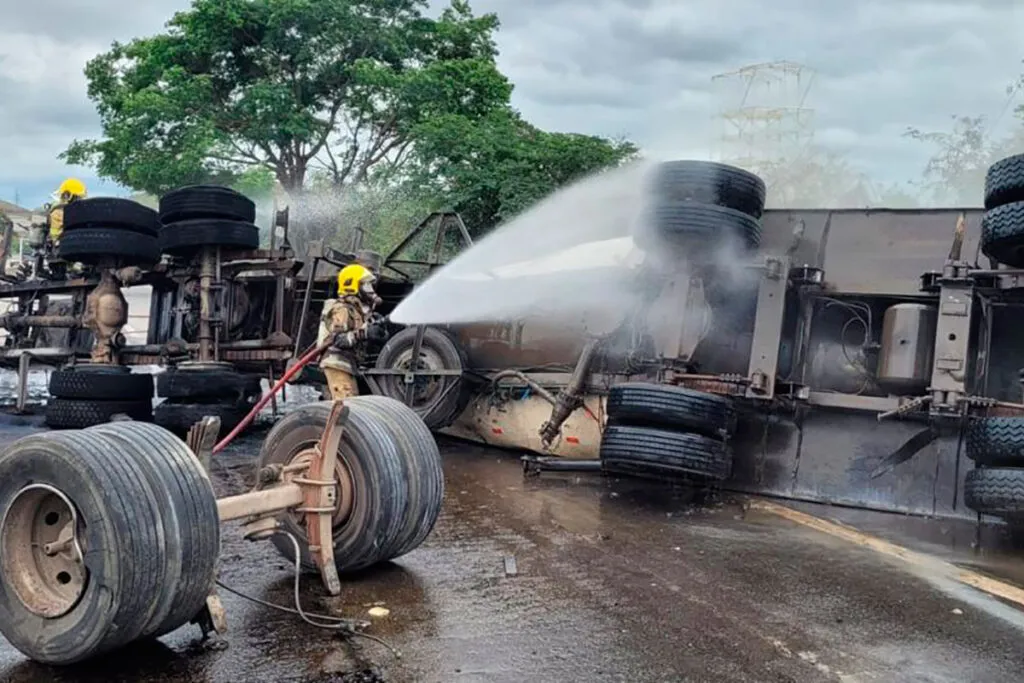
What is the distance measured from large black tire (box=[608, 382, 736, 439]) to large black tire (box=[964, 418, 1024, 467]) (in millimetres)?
1537

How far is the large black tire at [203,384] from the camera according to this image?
29.1 ft

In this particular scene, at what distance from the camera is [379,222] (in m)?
20.8

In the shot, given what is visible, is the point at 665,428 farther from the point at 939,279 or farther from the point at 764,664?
the point at 764,664

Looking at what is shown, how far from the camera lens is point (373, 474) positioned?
12.9ft

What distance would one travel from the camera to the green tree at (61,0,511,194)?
20.9m

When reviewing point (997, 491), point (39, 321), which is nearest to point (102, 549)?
point (997, 491)

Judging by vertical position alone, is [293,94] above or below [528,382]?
above

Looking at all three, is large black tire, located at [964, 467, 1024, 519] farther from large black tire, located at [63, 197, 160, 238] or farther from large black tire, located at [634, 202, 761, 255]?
large black tire, located at [63, 197, 160, 238]

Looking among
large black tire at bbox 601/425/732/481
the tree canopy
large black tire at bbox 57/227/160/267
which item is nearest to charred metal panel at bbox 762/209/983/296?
large black tire at bbox 601/425/732/481

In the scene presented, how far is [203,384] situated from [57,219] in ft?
12.5

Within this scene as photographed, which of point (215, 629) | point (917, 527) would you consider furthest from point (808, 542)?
point (215, 629)

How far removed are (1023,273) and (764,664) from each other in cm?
391

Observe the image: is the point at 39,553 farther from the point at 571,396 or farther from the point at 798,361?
the point at 798,361

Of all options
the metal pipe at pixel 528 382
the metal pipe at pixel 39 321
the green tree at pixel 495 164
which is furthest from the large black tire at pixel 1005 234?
the green tree at pixel 495 164
